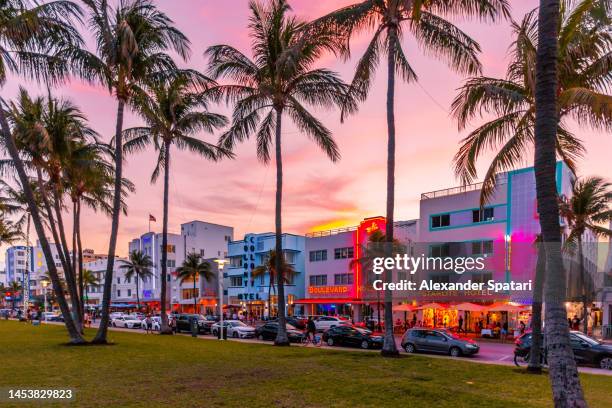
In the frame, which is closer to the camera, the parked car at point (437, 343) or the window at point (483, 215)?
the parked car at point (437, 343)

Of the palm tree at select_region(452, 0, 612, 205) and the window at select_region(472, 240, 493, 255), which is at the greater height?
the palm tree at select_region(452, 0, 612, 205)

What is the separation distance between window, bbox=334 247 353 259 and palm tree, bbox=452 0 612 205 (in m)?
38.4

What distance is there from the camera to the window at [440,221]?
43.2 m

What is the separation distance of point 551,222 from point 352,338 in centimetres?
2332

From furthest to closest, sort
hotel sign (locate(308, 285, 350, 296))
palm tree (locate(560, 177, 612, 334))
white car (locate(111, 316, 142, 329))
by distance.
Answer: hotel sign (locate(308, 285, 350, 296)), white car (locate(111, 316, 142, 329)), palm tree (locate(560, 177, 612, 334))

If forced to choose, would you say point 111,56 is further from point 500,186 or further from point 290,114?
point 500,186

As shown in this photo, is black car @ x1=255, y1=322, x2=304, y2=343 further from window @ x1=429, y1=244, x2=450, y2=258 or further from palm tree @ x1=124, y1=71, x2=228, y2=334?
window @ x1=429, y1=244, x2=450, y2=258

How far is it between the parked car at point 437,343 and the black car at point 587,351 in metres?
3.05


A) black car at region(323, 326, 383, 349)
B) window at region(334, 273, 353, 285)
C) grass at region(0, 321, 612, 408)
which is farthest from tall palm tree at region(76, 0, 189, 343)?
window at region(334, 273, 353, 285)

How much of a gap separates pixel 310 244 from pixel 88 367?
1793 inches

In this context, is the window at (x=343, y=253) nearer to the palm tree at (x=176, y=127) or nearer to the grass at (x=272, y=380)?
the palm tree at (x=176, y=127)

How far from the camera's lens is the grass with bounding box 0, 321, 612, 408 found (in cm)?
1059

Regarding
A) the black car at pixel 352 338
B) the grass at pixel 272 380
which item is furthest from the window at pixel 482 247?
the grass at pixel 272 380

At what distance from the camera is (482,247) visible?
4009cm
